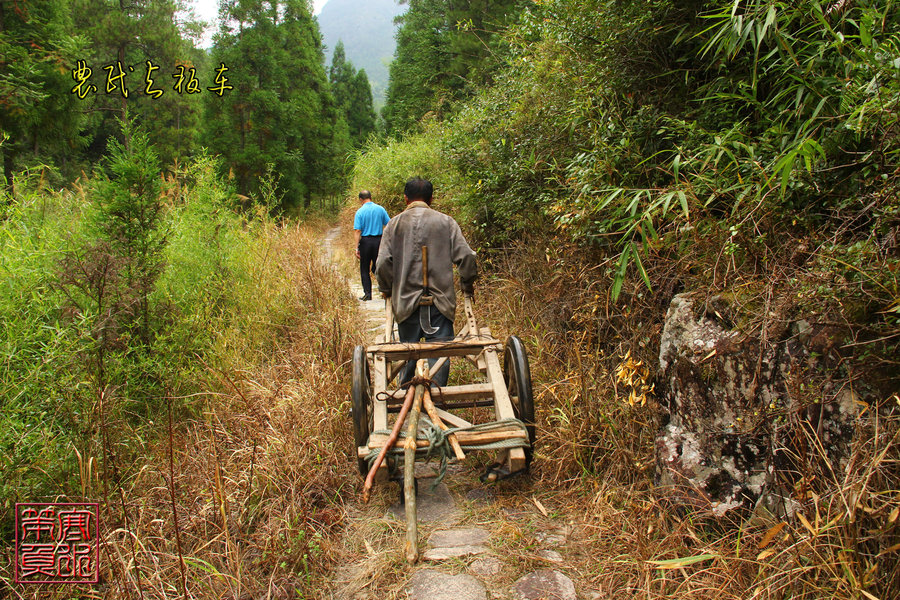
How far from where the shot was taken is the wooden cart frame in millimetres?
2838

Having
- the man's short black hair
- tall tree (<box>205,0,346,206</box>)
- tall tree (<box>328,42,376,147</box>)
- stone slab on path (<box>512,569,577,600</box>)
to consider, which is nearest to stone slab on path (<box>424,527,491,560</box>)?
stone slab on path (<box>512,569,577,600</box>)

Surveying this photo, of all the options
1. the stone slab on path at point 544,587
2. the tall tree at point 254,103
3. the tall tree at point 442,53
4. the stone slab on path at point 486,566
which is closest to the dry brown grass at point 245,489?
the stone slab on path at point 486,566

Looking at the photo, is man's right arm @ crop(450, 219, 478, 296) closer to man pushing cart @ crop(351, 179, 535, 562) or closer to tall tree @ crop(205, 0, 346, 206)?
man pushing cart @ crop(351, 179, 535, 562)

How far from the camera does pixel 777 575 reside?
1.82 meters

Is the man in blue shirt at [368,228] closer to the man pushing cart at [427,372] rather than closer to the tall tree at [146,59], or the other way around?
the man pushing cart at [427,372]

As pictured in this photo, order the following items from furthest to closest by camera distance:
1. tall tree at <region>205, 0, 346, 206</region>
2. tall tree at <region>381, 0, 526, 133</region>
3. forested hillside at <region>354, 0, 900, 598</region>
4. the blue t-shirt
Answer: tall tree at <region>205, 0, 346, 206</region> → tall tree at <region>381, 0, 526, 133</region> → the blue t-shirt → forested hillside at <region>354, 0, 900, 598</region>

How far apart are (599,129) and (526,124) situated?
1951 mm

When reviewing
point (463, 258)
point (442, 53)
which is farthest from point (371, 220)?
point (442, 53)

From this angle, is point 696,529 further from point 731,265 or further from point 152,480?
point 152,480

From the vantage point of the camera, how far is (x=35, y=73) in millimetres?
9141

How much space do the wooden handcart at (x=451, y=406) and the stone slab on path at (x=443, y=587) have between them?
1.37 ft

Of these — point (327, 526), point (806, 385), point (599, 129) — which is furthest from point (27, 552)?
point (599, 129)

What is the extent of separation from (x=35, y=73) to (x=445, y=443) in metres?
11.0

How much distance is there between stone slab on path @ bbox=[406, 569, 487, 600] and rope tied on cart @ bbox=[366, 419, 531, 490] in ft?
1.39
